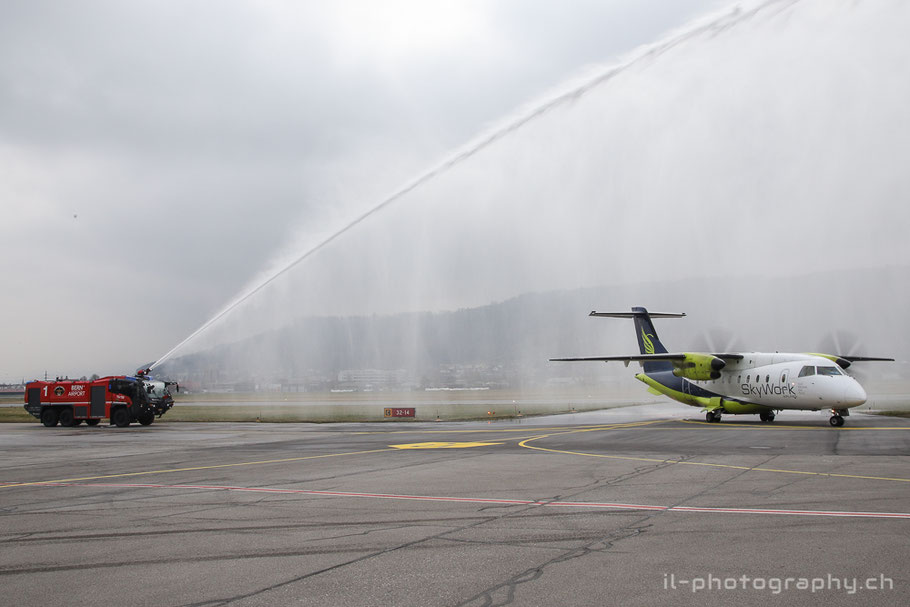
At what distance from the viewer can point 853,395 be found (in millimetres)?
27297

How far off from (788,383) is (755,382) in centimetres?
201

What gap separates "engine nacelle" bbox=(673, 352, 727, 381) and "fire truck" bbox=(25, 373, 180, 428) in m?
28.7

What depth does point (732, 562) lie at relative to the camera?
6887mm

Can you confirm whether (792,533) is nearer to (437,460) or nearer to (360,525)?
(360,525)

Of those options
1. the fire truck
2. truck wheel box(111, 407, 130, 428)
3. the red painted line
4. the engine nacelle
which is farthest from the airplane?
truck wheel box(111, 407, 130, 428)

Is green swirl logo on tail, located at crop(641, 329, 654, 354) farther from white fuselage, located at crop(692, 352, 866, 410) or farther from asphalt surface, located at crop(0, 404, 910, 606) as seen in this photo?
asphalt surface, located at crop(0, 404, 910, 606)

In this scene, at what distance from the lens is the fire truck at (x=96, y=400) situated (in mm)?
37406

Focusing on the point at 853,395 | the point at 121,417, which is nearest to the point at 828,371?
the point at 853,395

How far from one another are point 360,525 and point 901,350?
46648mm

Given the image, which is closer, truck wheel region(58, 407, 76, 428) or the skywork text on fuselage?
the skywork text on fuselage

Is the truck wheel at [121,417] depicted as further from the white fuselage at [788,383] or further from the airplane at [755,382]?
the white fuselage at [788,383]

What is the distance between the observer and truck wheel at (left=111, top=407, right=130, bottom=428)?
122 feet

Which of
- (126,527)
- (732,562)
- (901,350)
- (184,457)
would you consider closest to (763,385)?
(901,350)

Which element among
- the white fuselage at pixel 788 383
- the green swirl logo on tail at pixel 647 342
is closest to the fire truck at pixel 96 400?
the green swirl logo on tail at pixel 647 342
